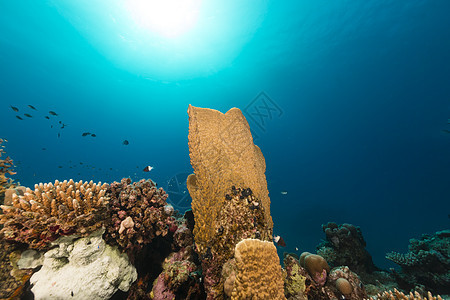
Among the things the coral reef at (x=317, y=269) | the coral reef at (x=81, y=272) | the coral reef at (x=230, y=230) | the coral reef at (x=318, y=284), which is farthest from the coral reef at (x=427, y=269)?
the coral reef at (x=81, y=272)

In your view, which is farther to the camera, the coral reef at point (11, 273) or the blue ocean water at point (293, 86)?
the blue ocean water at point (293, 86)

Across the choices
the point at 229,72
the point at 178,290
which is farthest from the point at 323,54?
the point at 178,290

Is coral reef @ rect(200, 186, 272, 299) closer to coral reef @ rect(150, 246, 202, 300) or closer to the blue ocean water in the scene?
coral reef @ rect(150, 246, 202, 300)

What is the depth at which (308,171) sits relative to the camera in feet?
286

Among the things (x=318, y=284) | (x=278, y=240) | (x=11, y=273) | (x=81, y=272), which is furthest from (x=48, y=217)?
(x=318, y=284)

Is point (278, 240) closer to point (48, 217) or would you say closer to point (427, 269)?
point (48, 217)

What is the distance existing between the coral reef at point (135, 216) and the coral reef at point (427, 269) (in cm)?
1126

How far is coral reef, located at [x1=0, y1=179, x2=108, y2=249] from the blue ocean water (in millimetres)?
8647

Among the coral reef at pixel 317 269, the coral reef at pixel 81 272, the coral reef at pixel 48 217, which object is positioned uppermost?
the coral reef at pixel 48 217

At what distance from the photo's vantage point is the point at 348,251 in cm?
849

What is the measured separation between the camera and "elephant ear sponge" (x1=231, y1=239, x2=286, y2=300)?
7.11ft

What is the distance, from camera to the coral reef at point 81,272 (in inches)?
101

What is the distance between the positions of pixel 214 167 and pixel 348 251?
9284 millimetres

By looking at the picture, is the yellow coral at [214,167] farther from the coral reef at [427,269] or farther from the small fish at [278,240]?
the coral reef at [427,269]
